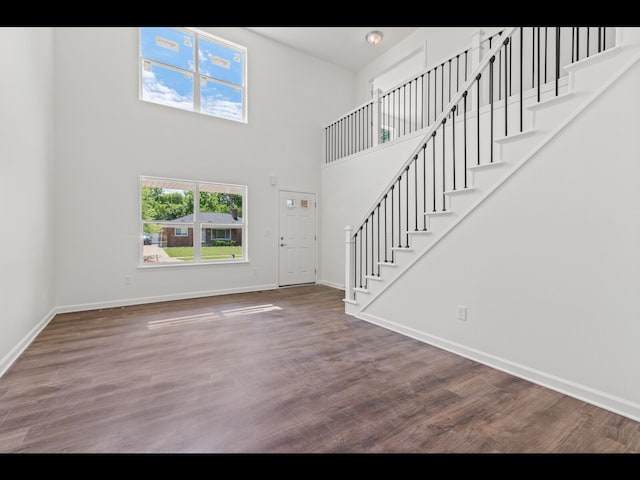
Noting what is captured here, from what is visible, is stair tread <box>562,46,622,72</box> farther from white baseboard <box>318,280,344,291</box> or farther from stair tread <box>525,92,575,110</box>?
white baseboard <box>318,280,344,291</box>

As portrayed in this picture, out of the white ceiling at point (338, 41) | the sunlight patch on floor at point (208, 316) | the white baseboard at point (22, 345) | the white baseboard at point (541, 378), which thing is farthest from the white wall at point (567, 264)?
the white ceiling at point (338, 41)

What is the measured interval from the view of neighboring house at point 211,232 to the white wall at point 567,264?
4162 millimetres

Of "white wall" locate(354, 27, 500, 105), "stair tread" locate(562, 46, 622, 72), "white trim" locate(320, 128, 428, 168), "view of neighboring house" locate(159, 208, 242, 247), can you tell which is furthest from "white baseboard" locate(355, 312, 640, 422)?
"white wall" locate(354, 27, 500, 105)

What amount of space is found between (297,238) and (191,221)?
7.16ft

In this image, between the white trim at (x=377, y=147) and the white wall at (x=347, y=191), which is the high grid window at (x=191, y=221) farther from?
the white trim at (x=377, y=147)

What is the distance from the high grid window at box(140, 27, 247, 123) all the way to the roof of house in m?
1.86

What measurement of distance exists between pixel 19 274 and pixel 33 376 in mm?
1062

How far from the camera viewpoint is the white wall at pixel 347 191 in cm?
529

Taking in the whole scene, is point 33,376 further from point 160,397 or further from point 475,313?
point 475,313

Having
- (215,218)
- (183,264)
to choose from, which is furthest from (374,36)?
(183,264)

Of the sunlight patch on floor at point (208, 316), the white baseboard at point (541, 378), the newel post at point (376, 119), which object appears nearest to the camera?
the white baseboard at point (541, 378)

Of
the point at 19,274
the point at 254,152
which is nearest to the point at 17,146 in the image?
the point at 19,274

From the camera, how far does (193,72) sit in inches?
216

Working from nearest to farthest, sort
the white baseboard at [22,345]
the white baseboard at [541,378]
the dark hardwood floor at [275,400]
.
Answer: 1. the dark hardwood floor at [275,400]
2. the white baseboard at [541,378]
3. the white baseboard at [22,345]
